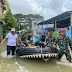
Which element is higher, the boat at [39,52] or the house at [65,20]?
the house at [65,20]

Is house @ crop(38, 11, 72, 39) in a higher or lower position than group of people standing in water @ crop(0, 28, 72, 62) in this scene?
higher

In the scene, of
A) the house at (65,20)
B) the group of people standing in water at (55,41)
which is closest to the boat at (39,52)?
the group of people standing in water at (55,41)

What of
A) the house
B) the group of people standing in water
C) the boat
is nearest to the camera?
the group of people standing in water

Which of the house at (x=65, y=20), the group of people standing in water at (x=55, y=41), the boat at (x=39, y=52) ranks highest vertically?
the house at (x=65, y=20)

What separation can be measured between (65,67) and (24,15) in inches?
1529

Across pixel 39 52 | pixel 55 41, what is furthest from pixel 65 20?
pixel 39 52

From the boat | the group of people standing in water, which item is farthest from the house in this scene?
the boat

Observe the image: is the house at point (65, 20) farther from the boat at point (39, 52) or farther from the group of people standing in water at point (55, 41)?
the boat at point (39, 52)

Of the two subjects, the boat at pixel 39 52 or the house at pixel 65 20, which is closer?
the boat at pixel 39 52

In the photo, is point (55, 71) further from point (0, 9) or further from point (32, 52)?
point (0, 9)

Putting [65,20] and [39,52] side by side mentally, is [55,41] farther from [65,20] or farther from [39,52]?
[65,20]

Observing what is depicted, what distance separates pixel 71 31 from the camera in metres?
10.0

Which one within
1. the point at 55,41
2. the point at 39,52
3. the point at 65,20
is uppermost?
the point at 65,20

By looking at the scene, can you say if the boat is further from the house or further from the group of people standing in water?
the house
